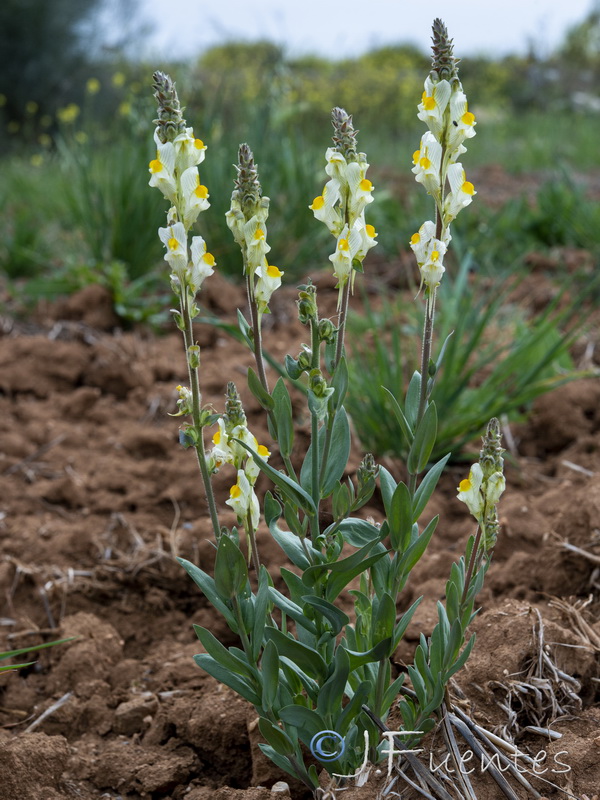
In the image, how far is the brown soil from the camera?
1.64 meters

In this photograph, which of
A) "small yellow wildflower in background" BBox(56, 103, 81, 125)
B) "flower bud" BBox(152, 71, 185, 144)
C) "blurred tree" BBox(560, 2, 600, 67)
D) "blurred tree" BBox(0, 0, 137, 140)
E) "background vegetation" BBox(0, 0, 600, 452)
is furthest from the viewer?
"blurred tree" BBox(560, 2, 600, 67)

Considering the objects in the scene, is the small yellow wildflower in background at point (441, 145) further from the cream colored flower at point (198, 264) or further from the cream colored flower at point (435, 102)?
the cream colored flower at point (198, 264)

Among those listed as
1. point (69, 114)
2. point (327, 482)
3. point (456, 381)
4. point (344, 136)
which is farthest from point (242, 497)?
point (69, 114)

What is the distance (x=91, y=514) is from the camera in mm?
2762

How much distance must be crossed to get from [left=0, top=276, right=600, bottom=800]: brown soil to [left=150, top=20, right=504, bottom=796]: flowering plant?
18 cm

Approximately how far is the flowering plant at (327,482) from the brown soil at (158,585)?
0.60ft

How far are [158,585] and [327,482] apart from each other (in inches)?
44.6

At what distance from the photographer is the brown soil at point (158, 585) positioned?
Answer: 1.64 m

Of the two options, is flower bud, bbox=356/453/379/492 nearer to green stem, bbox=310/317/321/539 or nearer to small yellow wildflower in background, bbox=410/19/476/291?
green stem, bbox=310/317/321/539

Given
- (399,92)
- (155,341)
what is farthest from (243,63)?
(155,341)

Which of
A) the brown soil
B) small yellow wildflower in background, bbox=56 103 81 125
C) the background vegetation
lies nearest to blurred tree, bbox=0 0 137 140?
the background vegetation

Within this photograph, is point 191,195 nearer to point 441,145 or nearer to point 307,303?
point 307,303

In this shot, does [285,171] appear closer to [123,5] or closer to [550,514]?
[550,514]

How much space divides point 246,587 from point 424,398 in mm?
428
